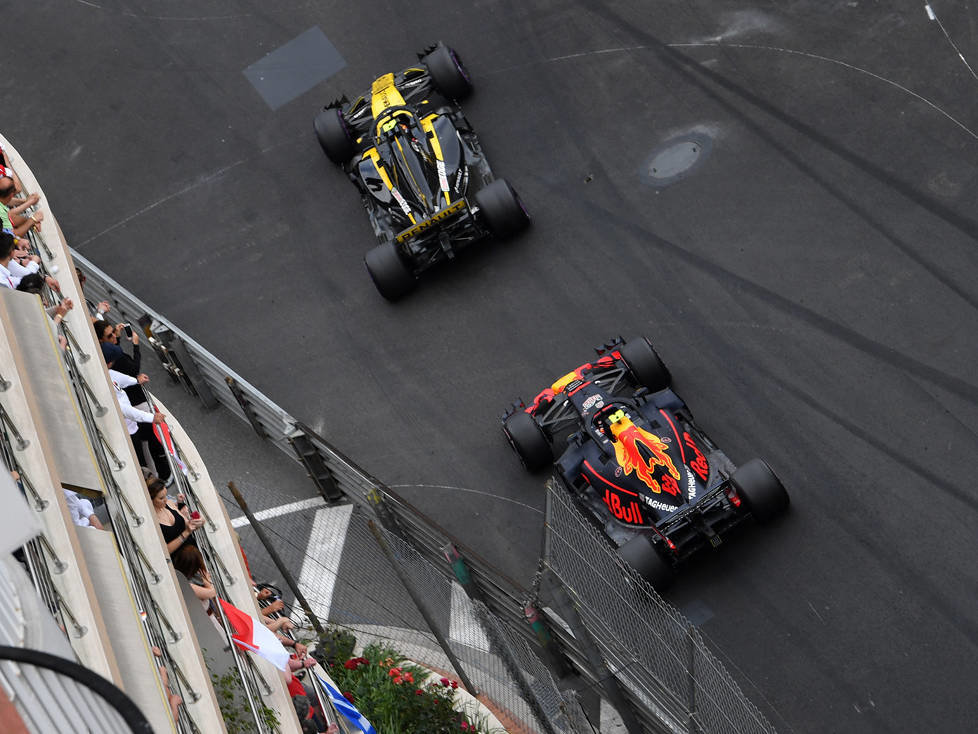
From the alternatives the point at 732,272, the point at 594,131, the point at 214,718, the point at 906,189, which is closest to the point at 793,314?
the point at 732,272

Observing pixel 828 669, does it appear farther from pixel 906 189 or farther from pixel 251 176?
pixel 251 176

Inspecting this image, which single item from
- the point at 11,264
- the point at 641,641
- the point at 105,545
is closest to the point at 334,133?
the point at 11,264

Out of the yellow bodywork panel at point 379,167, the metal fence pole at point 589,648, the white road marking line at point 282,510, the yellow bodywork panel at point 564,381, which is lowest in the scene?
the yellow bodywork panel at point 564,381

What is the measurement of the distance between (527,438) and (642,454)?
5.29 ft

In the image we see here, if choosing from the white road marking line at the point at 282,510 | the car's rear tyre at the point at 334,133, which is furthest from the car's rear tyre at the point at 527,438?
the car's rear tyre at the point at 334,133

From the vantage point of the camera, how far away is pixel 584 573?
50.2 feet

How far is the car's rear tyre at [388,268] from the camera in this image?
65.1 ft

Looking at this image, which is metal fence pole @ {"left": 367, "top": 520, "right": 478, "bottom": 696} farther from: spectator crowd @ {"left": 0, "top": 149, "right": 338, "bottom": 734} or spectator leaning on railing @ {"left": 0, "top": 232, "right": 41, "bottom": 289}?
spectator leaning on railing @ {"left": 0, "top": 232, "right": 41, "bottom": 289}

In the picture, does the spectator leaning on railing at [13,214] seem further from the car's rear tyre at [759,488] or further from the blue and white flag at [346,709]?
the car's rear tyre at [759,488]

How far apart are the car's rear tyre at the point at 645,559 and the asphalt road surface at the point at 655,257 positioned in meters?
0.68

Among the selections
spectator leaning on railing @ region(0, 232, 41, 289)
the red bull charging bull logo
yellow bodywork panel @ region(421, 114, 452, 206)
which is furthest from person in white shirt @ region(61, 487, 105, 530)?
yellow bodywork panel @ region(421, 114, 452, 206)

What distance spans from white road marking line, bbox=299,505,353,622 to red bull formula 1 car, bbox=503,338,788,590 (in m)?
2.33

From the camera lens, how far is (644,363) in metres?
17.9

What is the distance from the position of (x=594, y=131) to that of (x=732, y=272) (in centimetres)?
334
